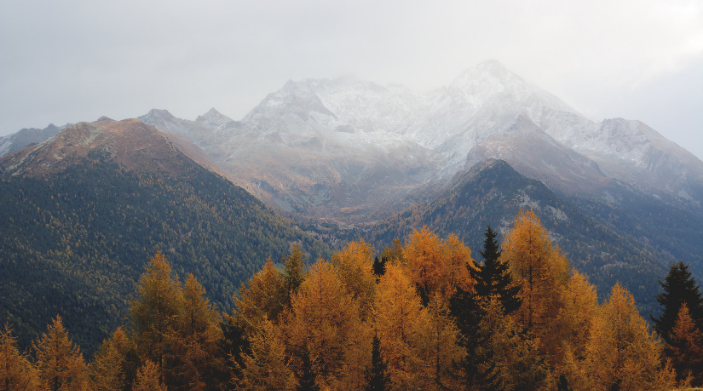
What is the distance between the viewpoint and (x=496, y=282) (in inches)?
1400

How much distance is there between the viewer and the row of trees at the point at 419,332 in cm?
2961

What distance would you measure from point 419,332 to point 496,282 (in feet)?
33.6

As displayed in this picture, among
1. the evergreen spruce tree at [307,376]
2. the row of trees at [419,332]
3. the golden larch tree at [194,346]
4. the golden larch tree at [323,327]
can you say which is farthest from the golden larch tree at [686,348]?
the golden larch tree at [194,346]

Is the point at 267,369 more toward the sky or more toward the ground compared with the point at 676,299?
more toward the ground

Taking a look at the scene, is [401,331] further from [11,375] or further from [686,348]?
[11,375]

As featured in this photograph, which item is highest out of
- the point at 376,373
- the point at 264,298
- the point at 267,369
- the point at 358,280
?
the point at 358,280

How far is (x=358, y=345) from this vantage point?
33469mm

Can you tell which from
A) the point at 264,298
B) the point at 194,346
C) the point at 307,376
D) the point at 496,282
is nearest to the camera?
the point at 307,376

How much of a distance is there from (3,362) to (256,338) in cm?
3732

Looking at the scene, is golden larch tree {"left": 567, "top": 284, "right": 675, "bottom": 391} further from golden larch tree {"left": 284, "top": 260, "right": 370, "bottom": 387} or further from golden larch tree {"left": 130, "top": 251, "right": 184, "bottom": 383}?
golden larch tree {"left": 130, "top": 251, "right": 184, "bottom": 383}

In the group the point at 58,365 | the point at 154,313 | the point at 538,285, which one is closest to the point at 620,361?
the point at 538,285

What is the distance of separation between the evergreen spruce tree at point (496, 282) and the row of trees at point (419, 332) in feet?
0.41

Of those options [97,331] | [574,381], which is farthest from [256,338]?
[97,331]

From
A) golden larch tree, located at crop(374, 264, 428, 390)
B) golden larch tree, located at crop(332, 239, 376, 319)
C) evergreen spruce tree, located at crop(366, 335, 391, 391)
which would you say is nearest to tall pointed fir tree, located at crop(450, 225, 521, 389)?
golden larch tree, located at crop(374, 264, 428, 390)
